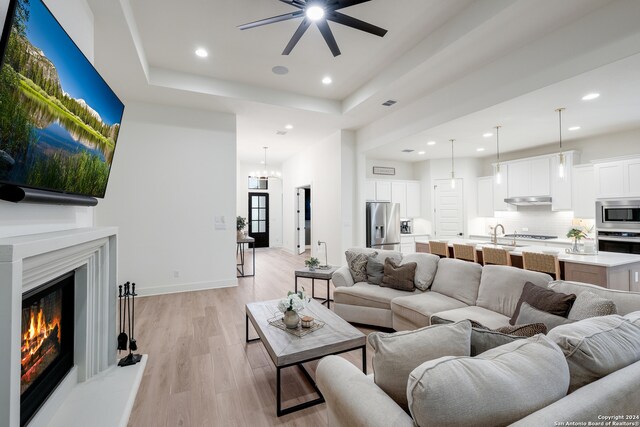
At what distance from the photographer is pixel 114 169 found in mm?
4473

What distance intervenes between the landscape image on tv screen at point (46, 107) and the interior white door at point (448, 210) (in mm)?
7137

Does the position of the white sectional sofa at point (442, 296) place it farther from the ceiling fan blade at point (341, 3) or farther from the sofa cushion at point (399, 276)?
the ceiling fan blade at point (341, 3)

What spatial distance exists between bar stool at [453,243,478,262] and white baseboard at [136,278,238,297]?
3906 mm

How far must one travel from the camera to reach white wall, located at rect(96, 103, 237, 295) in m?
4.52

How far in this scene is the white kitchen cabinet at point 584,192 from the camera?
5.10 m

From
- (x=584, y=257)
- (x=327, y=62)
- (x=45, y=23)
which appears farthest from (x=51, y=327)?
(x=584, y=257)

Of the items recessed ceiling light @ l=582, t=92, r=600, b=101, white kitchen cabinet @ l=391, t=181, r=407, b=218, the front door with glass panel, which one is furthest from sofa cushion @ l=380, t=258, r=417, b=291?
the front door with glass panel

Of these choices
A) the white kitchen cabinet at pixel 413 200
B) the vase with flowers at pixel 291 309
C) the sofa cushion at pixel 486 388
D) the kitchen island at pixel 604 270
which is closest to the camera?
the sofa cushion at pixel 486 388

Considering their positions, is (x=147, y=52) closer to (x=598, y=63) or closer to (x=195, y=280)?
(x=195, y=280)

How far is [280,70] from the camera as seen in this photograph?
13.6 ft

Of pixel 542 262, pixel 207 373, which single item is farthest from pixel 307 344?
pixel 542 262

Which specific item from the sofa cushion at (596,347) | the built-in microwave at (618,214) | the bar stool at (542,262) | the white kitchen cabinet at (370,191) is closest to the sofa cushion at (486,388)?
the sofa cushion at (596,347)

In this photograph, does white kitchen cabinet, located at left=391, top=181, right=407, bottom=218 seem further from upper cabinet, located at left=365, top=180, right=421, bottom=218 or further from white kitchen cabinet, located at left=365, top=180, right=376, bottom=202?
white kitchen cabinet, located at left=365, top=180, right=376, bottom=202

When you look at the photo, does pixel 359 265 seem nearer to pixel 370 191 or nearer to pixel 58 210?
pixel 58 210
